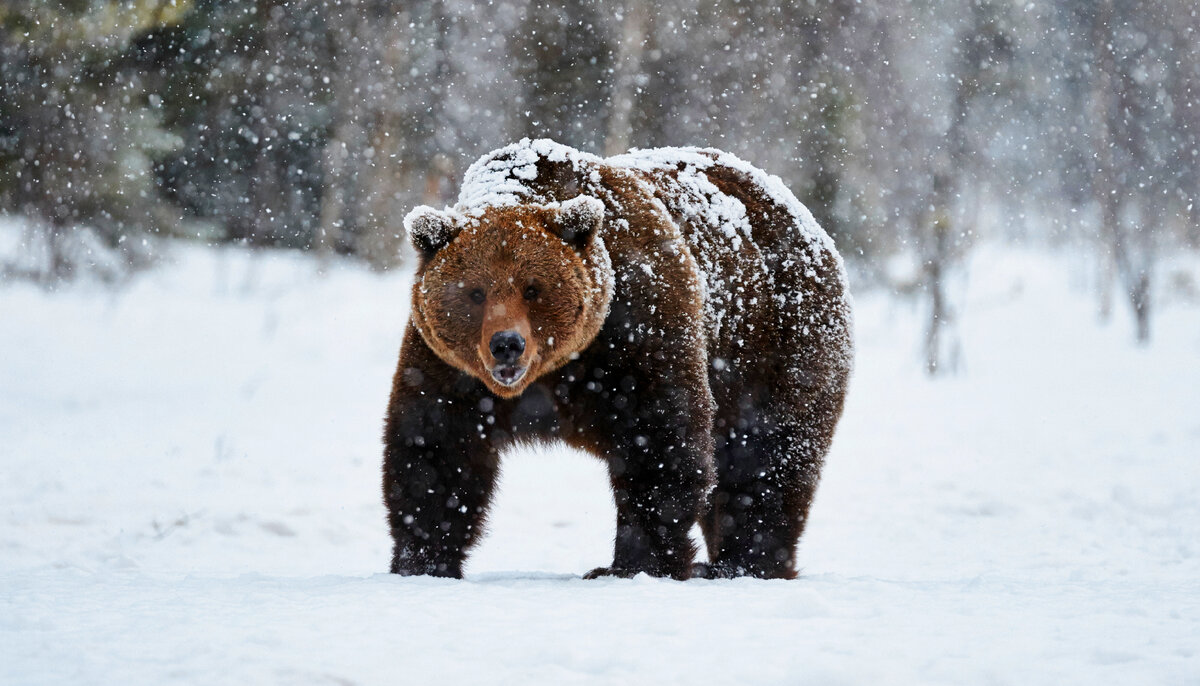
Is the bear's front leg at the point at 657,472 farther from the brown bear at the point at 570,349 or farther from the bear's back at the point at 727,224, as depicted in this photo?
the bear's back at the point at 727,224

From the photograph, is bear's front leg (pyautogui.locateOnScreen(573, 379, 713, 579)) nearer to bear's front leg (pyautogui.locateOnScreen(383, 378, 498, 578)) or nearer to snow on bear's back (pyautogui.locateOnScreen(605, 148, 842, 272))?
bear's front leg (pyautogui.locateOnScreen(383, 378, 498, 578))

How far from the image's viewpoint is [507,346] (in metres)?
3.59

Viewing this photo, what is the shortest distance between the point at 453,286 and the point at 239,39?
13.2 m

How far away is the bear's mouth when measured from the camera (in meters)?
3.67

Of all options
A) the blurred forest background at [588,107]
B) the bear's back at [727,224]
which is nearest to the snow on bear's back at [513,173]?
the bear's back at [727,224]

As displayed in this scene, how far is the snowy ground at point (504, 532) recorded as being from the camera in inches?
100.0

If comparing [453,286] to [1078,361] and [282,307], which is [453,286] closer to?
[282,307]

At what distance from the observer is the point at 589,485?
821 centimetres

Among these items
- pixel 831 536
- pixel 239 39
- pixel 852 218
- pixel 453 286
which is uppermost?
pixel 239 39

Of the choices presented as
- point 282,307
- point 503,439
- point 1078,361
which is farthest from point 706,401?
point 1078,361

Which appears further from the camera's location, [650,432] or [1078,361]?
[1078,361]

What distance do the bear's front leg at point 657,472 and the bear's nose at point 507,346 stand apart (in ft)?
1.70

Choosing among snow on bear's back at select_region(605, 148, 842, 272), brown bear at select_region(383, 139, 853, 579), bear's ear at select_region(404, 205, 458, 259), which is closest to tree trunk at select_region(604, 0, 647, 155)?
snow on bear's back at select_region(605, 148, 842, 272)

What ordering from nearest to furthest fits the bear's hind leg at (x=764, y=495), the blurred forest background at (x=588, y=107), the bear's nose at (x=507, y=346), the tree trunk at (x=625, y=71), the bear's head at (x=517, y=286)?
the bear's nose at (x=507, y=346) → the bear's head at (x=517, y=286) → the bear's hind leg at (x=764, y=495) → the blurred forest background at (x=588, y=107) → the tree trunk at (x=625, y=71)
